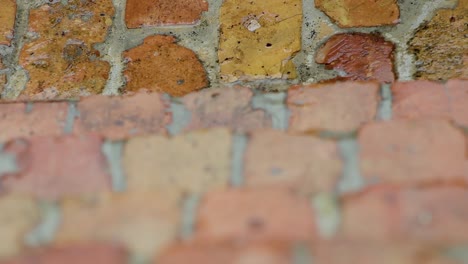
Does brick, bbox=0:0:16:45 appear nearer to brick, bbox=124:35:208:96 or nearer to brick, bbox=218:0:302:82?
brick, bbox=124:35:208:96

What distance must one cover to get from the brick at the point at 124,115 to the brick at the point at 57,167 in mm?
166

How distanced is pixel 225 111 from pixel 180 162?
309 mm

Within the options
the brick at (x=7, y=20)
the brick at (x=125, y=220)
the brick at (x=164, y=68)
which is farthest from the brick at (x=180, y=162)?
the brick at (x=7, y=20)

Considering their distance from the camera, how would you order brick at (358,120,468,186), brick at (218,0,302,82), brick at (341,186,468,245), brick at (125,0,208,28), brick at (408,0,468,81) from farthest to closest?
brick at (125,0,208,28)
brick at (218,0,302,82)
brick at (408,0,468,81)
brick at (358,120,468,186)
brick at (341,186,468,245)

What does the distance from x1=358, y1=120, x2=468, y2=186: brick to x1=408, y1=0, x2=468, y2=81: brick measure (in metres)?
0.82

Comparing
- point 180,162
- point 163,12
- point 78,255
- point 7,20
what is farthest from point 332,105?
point 7,20

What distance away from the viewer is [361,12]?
2.38 meters

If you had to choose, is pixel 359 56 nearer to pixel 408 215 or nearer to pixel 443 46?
pixel 443 46

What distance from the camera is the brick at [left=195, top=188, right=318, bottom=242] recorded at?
45.1 inches

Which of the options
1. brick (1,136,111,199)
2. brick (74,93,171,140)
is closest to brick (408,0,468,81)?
brick (74,93,171,140)

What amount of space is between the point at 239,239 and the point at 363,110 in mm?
599

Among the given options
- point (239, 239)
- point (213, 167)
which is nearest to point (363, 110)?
point (213, 167)

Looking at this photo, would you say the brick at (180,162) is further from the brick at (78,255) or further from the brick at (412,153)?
the brick at (412,153)

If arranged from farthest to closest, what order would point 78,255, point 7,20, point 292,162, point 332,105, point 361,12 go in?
point 7,20, point 361,12, point 332,105, point 292,162, point 78,255
